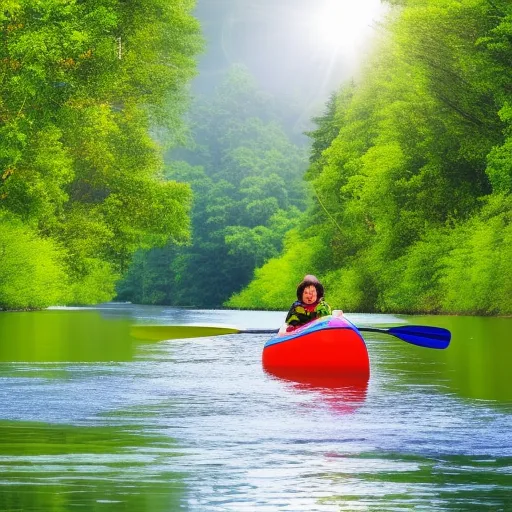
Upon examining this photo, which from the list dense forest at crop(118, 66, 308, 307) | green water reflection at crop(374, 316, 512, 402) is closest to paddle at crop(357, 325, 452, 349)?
green water reflection at crop(374, 316, 512, 402)

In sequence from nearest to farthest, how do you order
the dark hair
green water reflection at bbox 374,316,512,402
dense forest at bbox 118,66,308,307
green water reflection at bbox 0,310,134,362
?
1. green water reflection at bbox 374,316,512,402
2. the dark hair
3. green water reflection at bbox 0,310,134,362
4. dense forest at bbox 118,66,308,307

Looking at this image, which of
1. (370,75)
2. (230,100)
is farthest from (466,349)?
(230,100)

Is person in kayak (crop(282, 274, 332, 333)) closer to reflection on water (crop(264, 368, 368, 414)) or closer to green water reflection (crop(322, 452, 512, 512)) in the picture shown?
reflection on water (crop(264, 368, 368, 414))

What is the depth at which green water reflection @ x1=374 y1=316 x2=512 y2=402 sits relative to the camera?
17875 millimetres

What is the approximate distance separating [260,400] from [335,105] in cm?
6729

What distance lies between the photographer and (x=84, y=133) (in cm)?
4806

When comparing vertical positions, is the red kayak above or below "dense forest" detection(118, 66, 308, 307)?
below

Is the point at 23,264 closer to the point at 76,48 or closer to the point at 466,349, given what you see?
the point at 76,48

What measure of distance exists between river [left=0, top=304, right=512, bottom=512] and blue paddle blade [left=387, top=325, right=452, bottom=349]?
23.4 inches

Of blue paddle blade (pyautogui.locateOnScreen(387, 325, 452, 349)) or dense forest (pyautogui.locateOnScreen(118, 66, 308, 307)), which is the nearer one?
blue paddle blade (pyautogui.locateOnScreen(387, 325, 452, 349))

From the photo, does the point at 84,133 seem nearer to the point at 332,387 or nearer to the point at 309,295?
the point at 309,295

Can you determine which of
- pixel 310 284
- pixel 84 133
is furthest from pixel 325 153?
pixel 310 284

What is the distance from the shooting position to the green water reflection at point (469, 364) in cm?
1788

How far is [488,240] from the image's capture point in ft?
152
